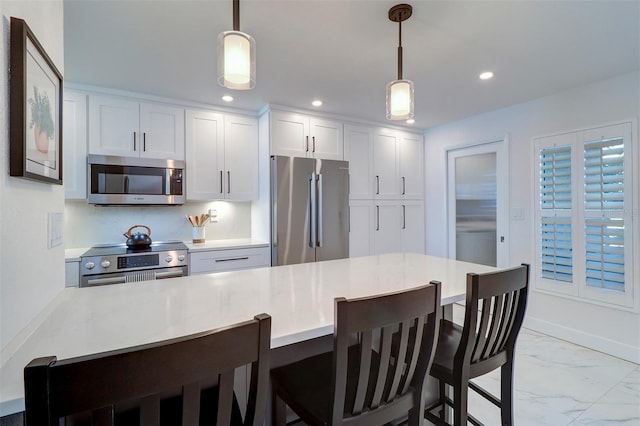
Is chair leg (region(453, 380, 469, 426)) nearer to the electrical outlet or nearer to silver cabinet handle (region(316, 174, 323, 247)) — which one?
silver cabinet handle (region(316, 174, 323, 247))

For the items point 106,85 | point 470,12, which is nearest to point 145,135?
point 106,85

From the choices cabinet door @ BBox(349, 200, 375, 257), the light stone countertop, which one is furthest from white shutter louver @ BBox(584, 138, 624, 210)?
cabinet door @ BBox(349, 200, 375, 257)

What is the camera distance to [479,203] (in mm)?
3867

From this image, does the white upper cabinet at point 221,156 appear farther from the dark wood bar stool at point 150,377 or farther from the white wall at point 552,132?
the dark wood bar stool at point 150,377

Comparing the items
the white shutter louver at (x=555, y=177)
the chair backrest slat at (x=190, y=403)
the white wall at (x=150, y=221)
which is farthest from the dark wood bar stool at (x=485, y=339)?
the white wall at (x=150, y=221)

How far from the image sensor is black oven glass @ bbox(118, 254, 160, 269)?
8.64 ft

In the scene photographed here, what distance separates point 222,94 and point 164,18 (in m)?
1.19

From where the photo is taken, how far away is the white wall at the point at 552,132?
263cm

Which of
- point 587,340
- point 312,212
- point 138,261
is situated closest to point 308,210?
point 312,212

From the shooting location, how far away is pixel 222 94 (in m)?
3.01

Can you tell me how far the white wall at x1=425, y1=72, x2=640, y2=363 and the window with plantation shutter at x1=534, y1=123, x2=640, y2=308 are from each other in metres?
0.08

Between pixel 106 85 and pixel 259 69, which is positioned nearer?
pixel 259 69

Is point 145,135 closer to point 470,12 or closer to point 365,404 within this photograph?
point 470,12

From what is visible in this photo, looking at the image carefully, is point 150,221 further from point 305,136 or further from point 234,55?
point 234,55
